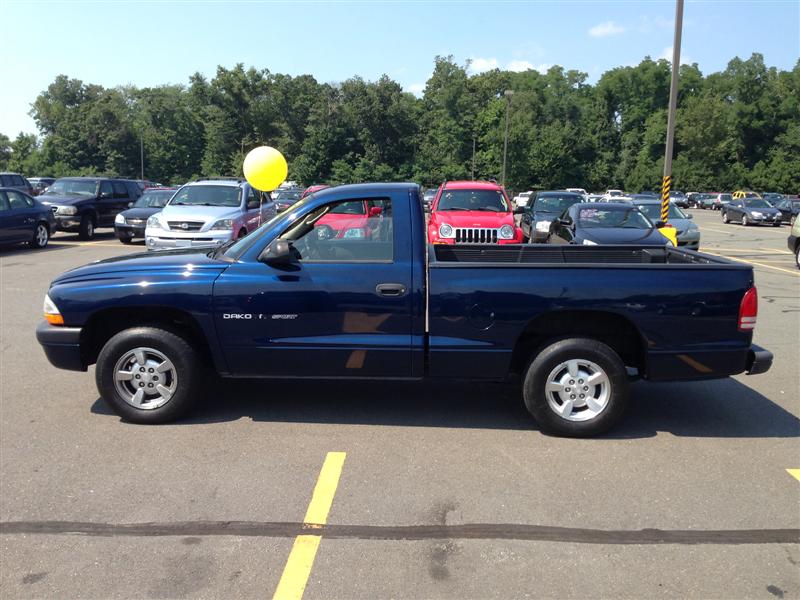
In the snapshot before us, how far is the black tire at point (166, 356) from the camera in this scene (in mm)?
4965

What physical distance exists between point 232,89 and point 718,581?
268ft

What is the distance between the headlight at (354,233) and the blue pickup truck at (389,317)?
0.01m

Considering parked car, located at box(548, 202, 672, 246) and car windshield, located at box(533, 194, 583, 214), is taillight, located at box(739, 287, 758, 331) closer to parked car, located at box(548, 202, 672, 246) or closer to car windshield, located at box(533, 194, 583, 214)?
parked car, located at box(548, 202, 672, 246)

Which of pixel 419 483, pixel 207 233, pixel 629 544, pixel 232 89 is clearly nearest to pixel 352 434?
pixel 419 483

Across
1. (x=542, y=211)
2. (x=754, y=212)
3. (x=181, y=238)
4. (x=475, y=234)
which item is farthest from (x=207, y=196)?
(x=754, y=212)

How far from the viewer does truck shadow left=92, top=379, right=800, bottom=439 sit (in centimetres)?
516

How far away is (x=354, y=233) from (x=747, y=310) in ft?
9.83

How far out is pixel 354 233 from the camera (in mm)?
5039

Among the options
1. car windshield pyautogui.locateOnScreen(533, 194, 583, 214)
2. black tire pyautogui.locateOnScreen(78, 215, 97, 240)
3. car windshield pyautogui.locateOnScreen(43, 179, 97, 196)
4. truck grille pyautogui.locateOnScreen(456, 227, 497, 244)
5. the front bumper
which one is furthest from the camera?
car windshield pyautogui.locateOnScreen(43, 179, 97, 196)

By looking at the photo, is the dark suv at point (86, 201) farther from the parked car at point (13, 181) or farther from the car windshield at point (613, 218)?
the car windshield at point (613, 218)

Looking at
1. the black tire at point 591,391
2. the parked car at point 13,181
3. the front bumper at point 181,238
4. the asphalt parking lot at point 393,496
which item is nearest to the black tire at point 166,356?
the asphalt parking lot at point 393,496

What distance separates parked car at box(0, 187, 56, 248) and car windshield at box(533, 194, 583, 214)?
13.8 m

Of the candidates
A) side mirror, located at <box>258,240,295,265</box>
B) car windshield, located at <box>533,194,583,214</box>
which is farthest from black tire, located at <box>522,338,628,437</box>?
car windshield, located at <box>533,194,583,214</box>

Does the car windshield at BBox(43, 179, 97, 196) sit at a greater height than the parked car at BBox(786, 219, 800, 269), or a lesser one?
greater
